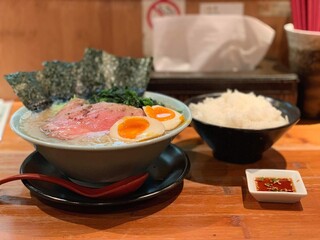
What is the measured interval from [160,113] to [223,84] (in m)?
0.61

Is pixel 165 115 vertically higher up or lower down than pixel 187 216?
higher up

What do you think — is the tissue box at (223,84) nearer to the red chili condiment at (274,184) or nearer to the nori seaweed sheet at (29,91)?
the nori seaweed sheet at (29,91)

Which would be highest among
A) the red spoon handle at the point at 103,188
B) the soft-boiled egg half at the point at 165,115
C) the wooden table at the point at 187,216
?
the soft-boiled egg half at the point at 165,115

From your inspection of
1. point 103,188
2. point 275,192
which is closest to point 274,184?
point 275,192

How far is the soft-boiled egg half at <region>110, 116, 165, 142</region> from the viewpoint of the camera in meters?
1.18

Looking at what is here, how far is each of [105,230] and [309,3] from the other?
116 cm

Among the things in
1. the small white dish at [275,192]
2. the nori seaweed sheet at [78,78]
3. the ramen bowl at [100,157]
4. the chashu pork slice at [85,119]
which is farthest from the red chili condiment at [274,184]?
the nori seaweed sheet at [78,78]

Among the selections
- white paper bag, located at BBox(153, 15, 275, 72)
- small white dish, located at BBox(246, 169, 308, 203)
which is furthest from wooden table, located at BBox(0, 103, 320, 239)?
white paper bag, located at BBox(153, 15, 275, 72)

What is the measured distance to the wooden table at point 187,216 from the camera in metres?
1.11

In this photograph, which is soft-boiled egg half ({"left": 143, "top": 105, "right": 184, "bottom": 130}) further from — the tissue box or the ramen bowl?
the tissue box

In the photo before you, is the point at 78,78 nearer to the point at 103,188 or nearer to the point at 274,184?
the point at 103,188

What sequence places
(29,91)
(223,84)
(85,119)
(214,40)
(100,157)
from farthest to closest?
(214,40)
(223,84)
(29,91)
(85,119)
(100,157)

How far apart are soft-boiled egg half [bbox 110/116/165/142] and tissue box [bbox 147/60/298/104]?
1.98 feet

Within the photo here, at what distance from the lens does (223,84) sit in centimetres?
185
